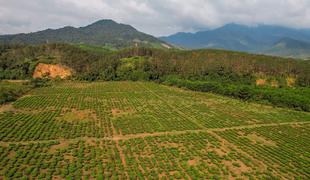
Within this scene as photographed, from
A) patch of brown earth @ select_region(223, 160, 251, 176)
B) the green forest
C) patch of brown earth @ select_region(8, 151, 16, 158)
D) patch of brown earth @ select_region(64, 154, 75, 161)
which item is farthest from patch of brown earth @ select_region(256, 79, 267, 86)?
patch of brown earth @ select_region(8, 151, 16, 158)

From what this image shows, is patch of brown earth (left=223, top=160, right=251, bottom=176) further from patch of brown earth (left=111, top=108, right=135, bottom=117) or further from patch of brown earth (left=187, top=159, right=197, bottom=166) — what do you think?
patch of brown earth (left=111, top=108, right=135, bottom=117)

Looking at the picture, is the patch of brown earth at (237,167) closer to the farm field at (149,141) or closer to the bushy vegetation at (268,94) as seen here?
the farm field at (149,141)

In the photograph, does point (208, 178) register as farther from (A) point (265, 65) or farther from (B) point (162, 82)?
(A) point (265, 65)

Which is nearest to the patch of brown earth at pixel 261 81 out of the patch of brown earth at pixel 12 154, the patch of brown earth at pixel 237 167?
the patch of brown earth at pixel 237 167

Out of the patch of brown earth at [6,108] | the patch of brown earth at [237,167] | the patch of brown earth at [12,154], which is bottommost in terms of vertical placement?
the patch of brown earth at [237,167]

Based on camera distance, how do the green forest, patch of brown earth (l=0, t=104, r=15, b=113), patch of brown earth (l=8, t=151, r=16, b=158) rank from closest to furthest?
1. patch of brown earth (l=8, t=151, r=16, b=158)
2. patch of brown earth (l=0, t=104, r=15, b=113)
3. the green forest
